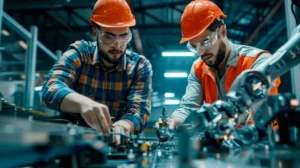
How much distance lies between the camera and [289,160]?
24.6 inches

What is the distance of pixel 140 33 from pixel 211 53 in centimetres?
522

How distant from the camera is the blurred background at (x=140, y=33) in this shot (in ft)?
15.5

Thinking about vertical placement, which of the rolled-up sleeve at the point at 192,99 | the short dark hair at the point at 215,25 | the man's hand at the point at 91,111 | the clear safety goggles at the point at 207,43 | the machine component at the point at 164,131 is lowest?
the machine component at the point at 164,131

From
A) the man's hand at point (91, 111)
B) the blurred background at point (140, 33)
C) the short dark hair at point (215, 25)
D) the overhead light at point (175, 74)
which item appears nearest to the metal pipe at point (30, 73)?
the blurred background at point (140, 33)

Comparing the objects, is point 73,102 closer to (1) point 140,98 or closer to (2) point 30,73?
(1) point 140,98

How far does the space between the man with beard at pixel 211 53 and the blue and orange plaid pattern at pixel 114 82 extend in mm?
261

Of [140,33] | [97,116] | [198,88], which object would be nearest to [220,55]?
[198,88]

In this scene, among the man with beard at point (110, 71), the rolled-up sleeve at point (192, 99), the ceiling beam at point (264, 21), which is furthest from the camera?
the ceiling beam at point (264, 21)

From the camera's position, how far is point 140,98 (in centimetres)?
200

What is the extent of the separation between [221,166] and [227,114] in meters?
0.44

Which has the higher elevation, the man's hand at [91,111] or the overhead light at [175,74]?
the overhead light at [175,74]

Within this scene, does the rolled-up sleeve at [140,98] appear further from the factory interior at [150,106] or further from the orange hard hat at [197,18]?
the orange hard hat at [197,18]

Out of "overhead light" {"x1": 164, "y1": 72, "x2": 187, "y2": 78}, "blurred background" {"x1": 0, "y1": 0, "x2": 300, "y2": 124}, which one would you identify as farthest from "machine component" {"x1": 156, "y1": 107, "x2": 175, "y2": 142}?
"overhead light" {"x1": 164, "y1": 72, "x2": 187, "y2": 78}

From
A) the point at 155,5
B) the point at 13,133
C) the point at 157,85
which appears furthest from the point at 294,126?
the point at 157,85
